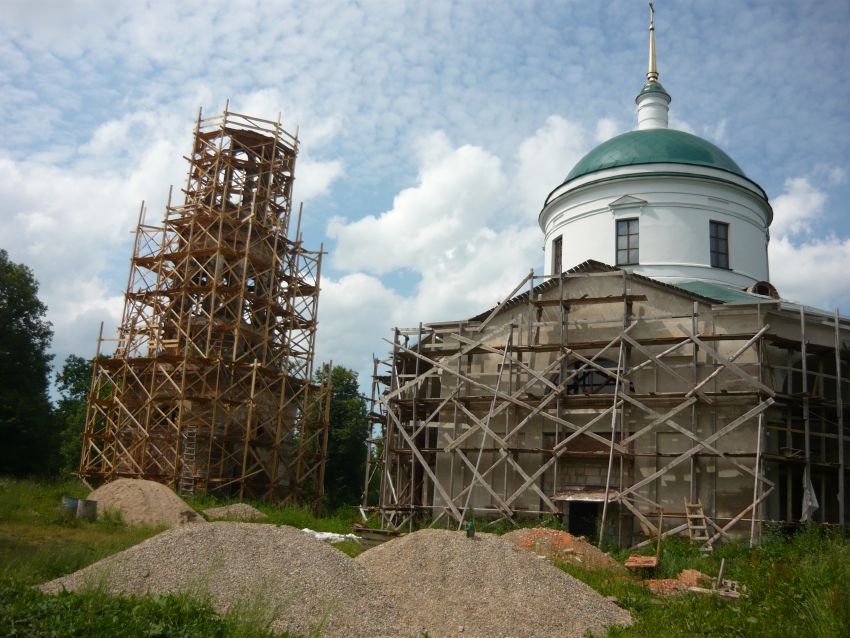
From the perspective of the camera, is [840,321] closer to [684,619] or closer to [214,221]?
[684,619]

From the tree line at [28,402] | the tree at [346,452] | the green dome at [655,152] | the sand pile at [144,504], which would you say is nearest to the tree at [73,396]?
the tree line at [28,402]

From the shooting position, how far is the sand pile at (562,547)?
1539cm

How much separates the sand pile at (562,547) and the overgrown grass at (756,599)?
50 centimetres

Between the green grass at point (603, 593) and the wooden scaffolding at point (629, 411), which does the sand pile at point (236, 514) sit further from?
the wooden scaffolding at point (629, 411)

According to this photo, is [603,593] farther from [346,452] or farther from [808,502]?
[346,452]

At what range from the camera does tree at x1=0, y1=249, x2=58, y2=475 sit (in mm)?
29781

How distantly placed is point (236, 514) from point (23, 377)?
14613 mm

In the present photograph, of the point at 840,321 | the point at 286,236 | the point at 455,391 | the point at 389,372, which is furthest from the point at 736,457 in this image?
the point at 286,236

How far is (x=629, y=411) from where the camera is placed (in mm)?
19828

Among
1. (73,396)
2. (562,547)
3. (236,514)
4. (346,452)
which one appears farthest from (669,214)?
(73,396)

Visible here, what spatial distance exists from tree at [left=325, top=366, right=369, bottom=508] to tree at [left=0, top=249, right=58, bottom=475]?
39.5ft

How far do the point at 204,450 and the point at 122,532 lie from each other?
347 inches

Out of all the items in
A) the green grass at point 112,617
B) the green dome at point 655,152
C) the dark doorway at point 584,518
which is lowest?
the green grass at point 112,617

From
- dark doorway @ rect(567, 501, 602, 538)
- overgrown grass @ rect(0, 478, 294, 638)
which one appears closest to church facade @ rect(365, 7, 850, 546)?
dark doorway @ rect(567, 501, 602, 538)
